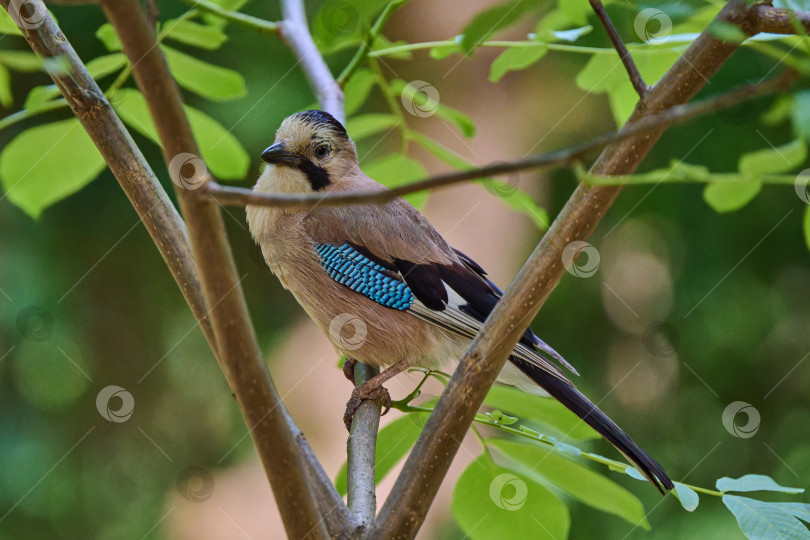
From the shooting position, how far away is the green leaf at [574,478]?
111 cm

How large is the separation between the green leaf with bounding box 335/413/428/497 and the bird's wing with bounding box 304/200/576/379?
43cm

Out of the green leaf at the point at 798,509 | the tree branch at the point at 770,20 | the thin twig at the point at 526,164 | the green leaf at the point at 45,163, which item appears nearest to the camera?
the thin twig at the point at 526,164

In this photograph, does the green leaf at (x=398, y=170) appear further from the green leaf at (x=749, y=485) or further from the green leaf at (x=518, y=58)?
the green leaf at (x=749, y=485)

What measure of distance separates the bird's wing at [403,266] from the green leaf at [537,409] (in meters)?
0.39

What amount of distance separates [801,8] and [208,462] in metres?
2.25

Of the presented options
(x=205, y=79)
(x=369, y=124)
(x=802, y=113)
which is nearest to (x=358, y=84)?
(x=369, y=124)

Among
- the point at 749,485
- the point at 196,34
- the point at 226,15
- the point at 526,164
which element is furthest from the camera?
the point at 196,34

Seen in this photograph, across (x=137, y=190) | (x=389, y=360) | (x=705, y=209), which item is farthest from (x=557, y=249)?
(x=705, y=209)

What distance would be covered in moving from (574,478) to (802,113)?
66 cm

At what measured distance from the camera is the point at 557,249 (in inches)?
34.7

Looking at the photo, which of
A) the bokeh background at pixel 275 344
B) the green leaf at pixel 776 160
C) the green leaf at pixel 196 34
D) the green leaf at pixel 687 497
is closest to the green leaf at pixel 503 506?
the green leaf at pixel 687 497

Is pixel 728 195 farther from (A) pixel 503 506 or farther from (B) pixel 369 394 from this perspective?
(B) pixel 369 394

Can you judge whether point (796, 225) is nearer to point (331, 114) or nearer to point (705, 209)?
point (705, 209)

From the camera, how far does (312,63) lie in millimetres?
1716
